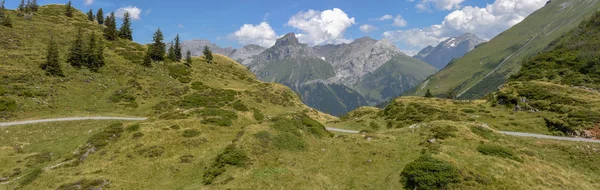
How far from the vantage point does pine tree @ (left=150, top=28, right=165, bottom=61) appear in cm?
10391

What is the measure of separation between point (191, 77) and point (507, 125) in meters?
87.4

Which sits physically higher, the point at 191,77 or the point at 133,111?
the point at 191,77

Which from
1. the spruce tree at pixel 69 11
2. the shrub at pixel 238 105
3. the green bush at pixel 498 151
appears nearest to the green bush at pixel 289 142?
the green bush at pixel 498 151

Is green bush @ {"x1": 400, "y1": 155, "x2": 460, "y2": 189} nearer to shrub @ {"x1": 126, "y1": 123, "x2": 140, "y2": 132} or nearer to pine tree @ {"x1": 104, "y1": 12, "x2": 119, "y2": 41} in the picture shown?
shrub @ {"x1": 126, "y1": 123, "x2": 140, "y2": 132}

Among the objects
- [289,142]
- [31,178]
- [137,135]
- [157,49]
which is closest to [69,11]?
[157,49]

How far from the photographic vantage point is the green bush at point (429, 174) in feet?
75.2

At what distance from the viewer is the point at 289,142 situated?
32.4 metres

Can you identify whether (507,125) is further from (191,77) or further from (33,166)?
(191,77)

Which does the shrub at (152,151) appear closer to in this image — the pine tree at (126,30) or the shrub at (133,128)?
the shrub at (133,128)

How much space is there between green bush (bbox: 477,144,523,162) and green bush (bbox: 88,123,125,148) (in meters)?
38.6

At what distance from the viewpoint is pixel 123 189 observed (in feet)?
77.8

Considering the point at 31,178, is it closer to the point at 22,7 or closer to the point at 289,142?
the point at 289,142

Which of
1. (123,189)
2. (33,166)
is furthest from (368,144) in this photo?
(33,166)

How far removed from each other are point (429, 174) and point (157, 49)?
104 m
